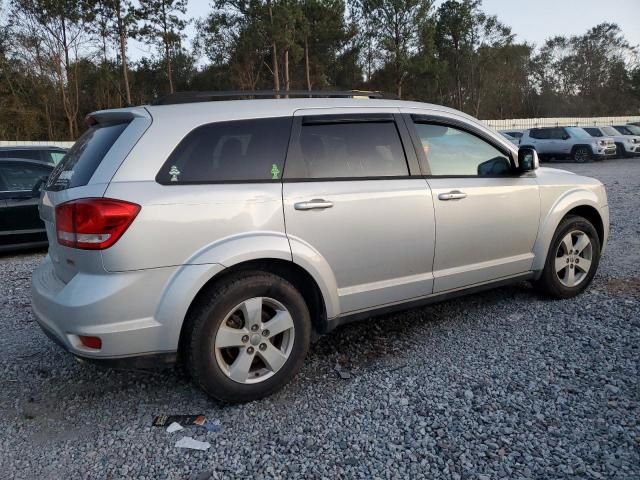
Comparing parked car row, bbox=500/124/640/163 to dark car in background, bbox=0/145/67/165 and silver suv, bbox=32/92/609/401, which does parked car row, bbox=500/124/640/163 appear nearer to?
dark car in background, bbox=0/145/67/165

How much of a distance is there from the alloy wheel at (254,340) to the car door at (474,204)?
1268mm

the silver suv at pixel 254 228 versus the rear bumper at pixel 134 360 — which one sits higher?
the silver suv at pixel 254 228

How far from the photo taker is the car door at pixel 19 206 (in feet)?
23.3

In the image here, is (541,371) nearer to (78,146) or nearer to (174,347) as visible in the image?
(174,347)

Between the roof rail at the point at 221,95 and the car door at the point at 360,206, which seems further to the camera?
the roof rail at the point at 221,95

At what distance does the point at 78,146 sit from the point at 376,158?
195cm

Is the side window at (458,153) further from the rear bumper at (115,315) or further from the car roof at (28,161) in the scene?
the car roof at (28,161)

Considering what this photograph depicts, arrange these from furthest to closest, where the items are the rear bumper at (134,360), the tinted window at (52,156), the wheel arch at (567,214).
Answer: the tinted window at (52,156) → the wheel arch at (567,214) → the rear bumper at (134,360)

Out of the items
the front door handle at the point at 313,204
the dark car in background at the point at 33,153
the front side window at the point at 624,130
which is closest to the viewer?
the front door handle at the point at 313,204

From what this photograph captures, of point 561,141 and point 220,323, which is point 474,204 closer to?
point 220,323

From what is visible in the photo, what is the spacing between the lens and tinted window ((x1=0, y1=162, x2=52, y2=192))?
722 cm

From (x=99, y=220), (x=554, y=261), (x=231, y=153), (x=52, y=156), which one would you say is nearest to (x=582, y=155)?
(x=554, y=261)

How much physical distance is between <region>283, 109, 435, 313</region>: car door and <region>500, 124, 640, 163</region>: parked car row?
66.3ft

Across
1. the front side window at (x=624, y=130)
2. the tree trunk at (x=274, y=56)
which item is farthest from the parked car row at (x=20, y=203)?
the tree trunk at (x=274, y=56)
